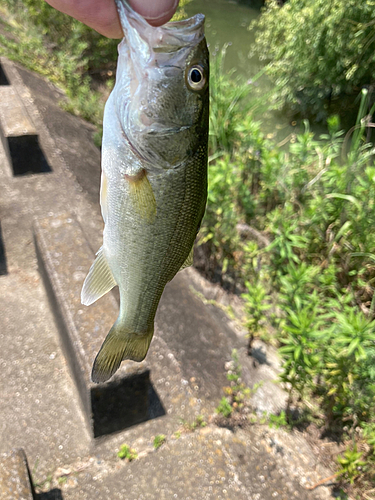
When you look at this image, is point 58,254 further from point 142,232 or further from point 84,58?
point 84,58

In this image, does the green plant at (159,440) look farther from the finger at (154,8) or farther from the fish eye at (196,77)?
the finger at (154,8)

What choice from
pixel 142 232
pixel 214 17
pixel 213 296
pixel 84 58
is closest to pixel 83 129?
pixel 84 58

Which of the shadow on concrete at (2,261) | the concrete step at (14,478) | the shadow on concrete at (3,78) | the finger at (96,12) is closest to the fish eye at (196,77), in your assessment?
the finger at (96,12)

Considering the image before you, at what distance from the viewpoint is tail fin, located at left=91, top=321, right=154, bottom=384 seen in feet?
4.86

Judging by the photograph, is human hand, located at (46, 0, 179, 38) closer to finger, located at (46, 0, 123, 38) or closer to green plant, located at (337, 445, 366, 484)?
finger, located at (46, 0, 123, 38)

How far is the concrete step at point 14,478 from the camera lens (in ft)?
6.66

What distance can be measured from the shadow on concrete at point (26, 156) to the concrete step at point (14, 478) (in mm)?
Answer: 3590

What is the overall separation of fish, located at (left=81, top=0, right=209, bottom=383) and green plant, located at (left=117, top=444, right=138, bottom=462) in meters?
1.88

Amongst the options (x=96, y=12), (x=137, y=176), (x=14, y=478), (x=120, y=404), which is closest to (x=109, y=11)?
(x=96, y=12)

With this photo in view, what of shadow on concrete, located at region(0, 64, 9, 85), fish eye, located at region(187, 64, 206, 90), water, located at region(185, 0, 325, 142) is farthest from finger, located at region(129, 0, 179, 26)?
shadow on concrete, located at region(0, 64, 9, 85)

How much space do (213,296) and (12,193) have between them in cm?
262

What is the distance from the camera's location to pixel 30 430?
2.91 meters

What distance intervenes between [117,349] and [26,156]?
4037mm

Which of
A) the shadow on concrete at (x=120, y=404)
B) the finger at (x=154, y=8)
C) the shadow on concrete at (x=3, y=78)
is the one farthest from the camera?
the shadow on concrete at (x=3, y=78)
